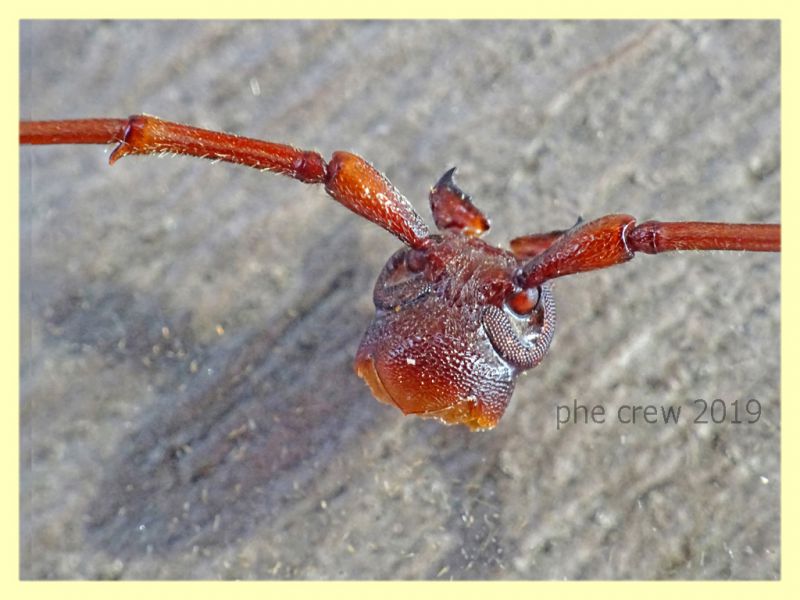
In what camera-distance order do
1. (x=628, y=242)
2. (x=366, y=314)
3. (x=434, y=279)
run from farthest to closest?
(x=366, y=314)
(x=434, y=279)
(x=628, y=242)

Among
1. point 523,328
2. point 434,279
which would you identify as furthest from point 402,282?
point 523,328

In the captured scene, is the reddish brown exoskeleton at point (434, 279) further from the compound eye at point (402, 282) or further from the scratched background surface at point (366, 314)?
the scratched background surface at point (366, 314)

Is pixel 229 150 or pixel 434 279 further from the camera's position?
pixel 434 279

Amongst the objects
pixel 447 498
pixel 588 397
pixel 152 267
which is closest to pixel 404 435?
pixel 447 498

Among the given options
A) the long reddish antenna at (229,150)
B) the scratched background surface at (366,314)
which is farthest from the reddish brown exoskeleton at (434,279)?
the scratched background surface at (366,314)

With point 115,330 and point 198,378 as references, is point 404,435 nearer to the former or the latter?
point 198,378

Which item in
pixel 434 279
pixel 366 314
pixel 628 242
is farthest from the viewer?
pixel 366 314

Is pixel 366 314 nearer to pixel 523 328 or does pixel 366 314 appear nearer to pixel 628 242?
pixel 523 328
